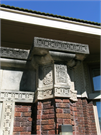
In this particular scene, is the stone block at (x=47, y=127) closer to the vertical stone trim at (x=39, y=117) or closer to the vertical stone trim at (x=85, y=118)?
the vertical stone trim at (x=39, y=117)

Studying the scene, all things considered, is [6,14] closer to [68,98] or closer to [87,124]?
[68,98]

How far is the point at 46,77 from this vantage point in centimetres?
345

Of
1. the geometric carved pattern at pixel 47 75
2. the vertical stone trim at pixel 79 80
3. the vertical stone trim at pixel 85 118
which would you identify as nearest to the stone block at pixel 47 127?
the geometric carved pattern at pixel 47 75

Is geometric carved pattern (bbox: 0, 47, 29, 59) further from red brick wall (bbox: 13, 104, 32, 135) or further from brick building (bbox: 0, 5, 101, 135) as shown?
red brick wall (bbox: 13, 104, 32, 135)

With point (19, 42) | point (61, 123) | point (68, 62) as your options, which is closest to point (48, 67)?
point (68, 62)

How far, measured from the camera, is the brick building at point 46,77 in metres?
3.12

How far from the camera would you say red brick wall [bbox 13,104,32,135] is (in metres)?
3.20

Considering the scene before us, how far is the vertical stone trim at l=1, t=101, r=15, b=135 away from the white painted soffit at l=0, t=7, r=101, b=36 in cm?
214

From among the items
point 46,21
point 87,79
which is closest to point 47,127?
point 87,79

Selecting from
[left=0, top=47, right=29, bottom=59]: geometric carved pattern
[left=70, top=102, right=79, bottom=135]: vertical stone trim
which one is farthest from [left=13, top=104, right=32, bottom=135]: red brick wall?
[left=0, top=47, right=29, bottom=59]: geometric carved pattern

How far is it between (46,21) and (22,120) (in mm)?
2616

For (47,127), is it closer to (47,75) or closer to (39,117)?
(39,117)

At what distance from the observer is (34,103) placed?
3486 millimetres

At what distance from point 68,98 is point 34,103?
0.83 meters
